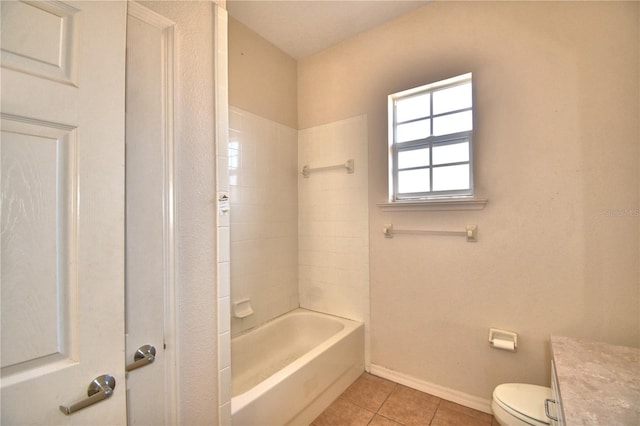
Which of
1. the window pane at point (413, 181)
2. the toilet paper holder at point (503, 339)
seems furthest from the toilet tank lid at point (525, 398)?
the window pane at point (413, 181)

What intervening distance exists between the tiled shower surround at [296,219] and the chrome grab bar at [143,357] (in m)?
1.12

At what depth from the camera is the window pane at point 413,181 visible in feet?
6.83

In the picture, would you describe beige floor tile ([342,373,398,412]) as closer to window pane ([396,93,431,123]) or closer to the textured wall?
the textured wall

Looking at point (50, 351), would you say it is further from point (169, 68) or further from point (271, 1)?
point (271, 1)

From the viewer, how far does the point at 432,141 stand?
6.73 feet

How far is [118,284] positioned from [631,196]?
2329 millimetres

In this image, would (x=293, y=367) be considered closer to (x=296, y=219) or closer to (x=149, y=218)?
(x=149, y=218)

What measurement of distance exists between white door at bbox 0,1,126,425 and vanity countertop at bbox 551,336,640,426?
4.78 ft

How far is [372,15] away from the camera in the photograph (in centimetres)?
208

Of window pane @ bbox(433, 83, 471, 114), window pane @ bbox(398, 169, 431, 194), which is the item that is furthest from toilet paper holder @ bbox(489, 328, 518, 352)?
window pane @ bbox(433, 83, 471, 114)

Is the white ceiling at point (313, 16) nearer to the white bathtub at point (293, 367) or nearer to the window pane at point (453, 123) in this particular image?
the window pane at point (453, 123)

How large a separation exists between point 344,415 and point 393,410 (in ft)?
1.10

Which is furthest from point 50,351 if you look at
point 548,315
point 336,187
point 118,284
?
point 548,315

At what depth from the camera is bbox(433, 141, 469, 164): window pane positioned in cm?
193
